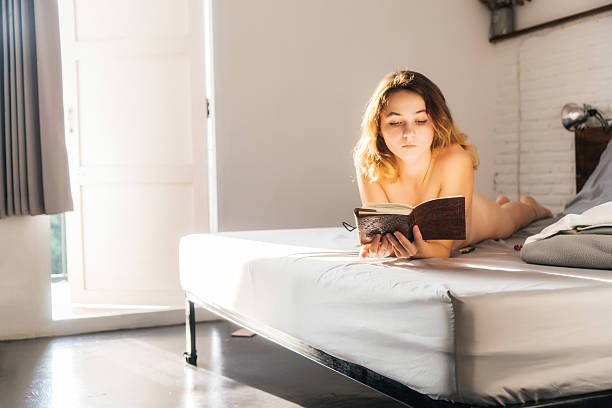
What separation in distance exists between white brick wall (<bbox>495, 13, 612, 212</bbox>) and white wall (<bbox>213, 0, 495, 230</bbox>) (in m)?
0.45

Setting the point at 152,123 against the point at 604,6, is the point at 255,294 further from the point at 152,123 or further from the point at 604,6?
the point at 604,6

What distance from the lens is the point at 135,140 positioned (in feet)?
13.6

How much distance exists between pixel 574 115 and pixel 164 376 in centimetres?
290

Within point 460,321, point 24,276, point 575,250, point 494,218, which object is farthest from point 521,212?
point 24,276

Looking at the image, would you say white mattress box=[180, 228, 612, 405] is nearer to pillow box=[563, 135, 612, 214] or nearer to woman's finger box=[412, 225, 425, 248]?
woman's finger box=[412, 225, 425, 248]

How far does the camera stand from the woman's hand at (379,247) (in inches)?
77.2

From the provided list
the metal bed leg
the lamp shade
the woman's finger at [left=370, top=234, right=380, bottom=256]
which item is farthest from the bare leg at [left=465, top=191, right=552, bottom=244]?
the metal bed leg

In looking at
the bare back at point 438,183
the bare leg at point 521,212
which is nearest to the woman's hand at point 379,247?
the bare back at point 438,183

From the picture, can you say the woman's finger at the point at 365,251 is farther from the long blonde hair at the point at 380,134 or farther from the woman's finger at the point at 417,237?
the long blonde hair at the point at 380,134

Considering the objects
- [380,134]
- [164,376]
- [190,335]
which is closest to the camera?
[380,134]

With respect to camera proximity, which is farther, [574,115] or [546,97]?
[546,97]

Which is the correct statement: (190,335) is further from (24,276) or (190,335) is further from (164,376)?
(24,276)

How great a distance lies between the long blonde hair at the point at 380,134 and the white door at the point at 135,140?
6.13 feet

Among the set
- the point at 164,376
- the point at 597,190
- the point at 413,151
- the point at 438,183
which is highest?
the point at 413,151
